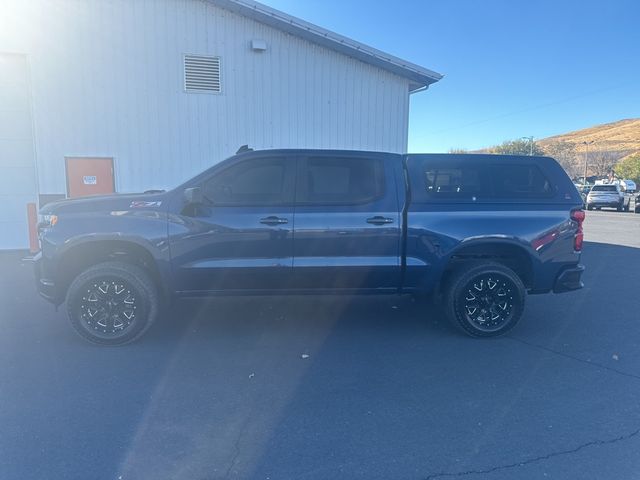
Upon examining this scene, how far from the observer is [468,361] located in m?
4.21

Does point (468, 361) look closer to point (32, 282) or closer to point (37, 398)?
point (37, 398)

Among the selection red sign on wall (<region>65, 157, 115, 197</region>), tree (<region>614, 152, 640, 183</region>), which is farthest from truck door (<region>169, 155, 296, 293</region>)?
tree (<region>614, 152, 640, 183</region>)

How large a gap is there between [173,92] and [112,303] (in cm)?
694

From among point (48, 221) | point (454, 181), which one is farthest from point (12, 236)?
point (454, 181)

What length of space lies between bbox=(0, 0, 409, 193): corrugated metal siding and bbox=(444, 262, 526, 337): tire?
6845 mm

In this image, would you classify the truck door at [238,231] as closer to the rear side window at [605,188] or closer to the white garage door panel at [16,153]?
the white garage door panel at [16,153]

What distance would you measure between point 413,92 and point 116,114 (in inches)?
299

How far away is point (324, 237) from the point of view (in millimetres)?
4551

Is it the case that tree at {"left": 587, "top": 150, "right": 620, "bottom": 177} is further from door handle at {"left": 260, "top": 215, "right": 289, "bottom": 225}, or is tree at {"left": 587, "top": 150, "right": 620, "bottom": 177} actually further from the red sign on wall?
door handle at {"left": 260, "top": 215, "right": 289, "bottom": 225}

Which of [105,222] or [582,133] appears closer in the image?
[105,222]

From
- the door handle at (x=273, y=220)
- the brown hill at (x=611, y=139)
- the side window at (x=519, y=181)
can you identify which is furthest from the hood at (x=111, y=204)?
the brown hill at (x=611, y=139)

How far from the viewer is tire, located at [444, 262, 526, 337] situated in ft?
15.7

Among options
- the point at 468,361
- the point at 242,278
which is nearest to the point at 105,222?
the point at 242,278

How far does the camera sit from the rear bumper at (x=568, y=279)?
4848mm
